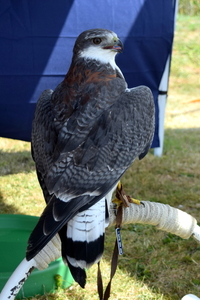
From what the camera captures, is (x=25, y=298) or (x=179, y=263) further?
(x=179, y=263)

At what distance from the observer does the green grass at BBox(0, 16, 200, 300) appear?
2709mm

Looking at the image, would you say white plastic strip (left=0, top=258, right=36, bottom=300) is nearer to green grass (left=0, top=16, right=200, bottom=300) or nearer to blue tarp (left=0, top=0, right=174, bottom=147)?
green grass (left=0, top=16, right=200, bottom=300)

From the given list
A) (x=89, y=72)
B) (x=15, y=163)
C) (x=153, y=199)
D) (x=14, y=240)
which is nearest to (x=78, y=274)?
(x=89, y=72)

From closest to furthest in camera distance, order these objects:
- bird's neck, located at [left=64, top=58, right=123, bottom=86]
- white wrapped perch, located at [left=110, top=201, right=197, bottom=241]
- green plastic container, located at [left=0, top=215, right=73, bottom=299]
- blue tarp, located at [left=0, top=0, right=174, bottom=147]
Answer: white wrapped perch, located at [left=110, top=201, right=197, bottom=241] < bird's neck, located at [left=64, top=58, right=123, bottom=86] < green plastic container, located at [left=0, top=215, right=73, bottom=299] < blue tarp, located at [left=0, top=0, right=174, bottom=147]

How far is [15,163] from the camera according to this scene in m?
5.01

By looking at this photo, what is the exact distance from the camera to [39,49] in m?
3.68

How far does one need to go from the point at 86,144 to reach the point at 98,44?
1.87ft

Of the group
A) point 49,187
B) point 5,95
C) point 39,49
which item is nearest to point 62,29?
point 39,49

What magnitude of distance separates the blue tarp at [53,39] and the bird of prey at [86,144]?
4.65 feet

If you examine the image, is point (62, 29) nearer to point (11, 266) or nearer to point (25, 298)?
point (11, 266)

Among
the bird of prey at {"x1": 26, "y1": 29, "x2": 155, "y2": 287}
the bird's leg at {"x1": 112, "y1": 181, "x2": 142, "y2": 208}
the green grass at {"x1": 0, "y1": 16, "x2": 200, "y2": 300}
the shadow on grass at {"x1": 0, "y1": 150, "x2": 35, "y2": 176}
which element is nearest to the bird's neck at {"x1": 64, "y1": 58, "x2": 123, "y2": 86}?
the bird of prey at {"x1": 26, "y1": 29, "x2": 155, "y2": 287}

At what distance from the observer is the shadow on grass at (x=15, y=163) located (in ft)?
15.7

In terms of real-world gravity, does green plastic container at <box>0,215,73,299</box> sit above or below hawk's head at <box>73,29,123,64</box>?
below

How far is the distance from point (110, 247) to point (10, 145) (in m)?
2.87
